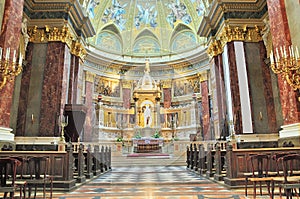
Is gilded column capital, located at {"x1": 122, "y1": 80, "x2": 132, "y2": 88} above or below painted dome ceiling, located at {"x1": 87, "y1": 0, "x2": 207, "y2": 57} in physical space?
below

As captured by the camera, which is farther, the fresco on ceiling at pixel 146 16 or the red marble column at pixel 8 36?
the fresco on ceiling at pixel 146 16

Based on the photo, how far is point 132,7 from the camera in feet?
59.8

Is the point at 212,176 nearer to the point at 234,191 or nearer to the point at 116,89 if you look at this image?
the point at 234,191

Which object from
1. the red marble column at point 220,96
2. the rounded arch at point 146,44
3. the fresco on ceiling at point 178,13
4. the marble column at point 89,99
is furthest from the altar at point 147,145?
the fresco on ceiling at point 178,13

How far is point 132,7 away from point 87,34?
6490 millimetres

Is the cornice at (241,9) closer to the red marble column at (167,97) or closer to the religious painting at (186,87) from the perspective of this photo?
the religious painting at (186,87)

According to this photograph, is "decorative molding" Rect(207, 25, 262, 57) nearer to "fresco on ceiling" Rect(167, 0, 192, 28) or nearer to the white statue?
"fresco on ceiling" Rect(167, 0, 192, 28)

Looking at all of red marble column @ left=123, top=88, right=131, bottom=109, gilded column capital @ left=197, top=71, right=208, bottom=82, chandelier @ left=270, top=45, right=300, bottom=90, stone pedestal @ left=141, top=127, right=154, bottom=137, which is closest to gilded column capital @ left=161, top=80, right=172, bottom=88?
gilded column capital @ left=197, top=71, right=208, bottom=82

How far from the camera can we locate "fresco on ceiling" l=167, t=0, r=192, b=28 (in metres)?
17.6

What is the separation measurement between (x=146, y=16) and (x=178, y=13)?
2.43 metres

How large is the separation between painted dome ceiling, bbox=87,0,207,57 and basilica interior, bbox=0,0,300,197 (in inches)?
3.0

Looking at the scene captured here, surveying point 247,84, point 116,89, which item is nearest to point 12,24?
point 247,84

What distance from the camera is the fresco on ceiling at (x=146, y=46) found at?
19297mm

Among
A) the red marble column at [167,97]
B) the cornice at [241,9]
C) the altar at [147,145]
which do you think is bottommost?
the altar at [147,145]
